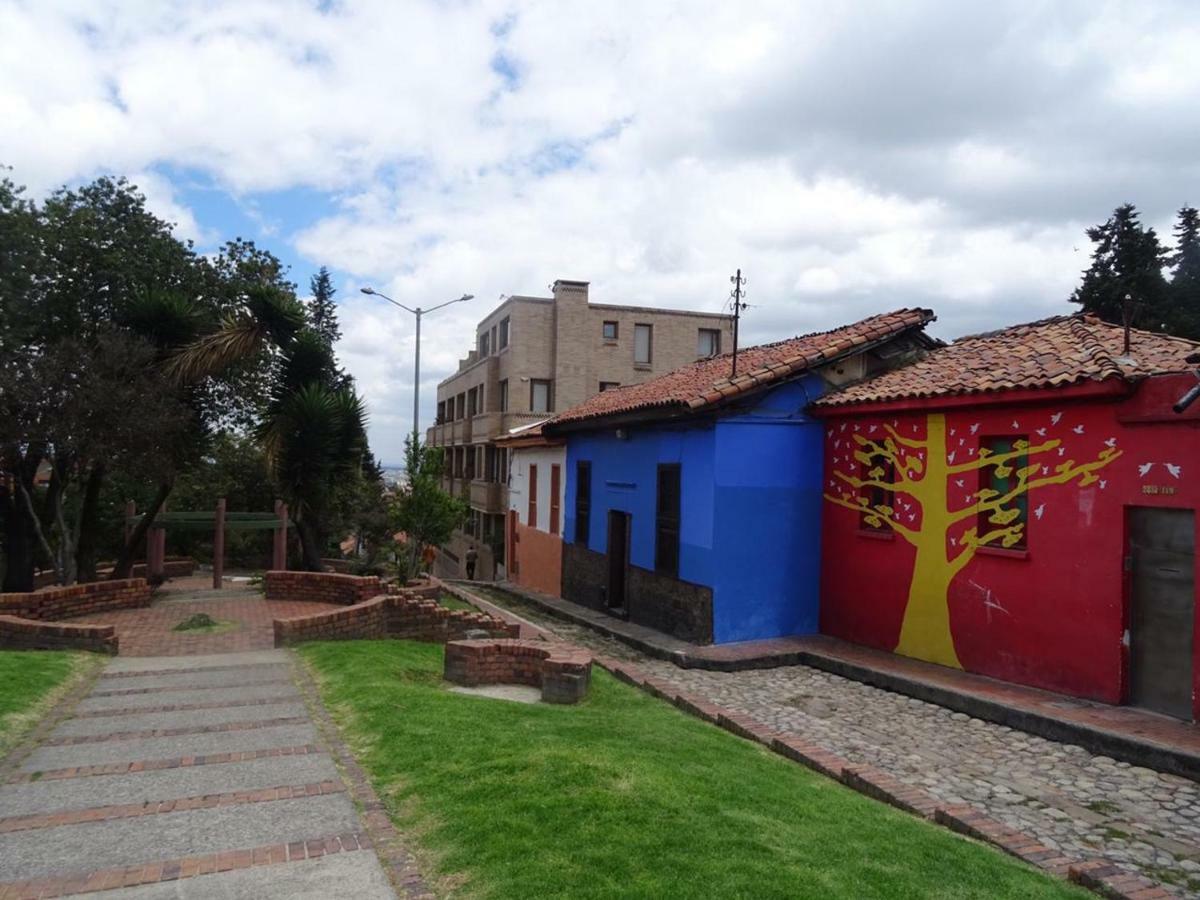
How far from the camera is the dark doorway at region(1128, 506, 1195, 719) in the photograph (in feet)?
26.0

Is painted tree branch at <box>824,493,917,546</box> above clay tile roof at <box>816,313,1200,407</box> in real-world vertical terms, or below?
below

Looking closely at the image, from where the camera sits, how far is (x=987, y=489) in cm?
997

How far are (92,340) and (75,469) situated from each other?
2761 mm

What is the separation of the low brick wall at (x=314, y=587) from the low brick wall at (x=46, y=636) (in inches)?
167

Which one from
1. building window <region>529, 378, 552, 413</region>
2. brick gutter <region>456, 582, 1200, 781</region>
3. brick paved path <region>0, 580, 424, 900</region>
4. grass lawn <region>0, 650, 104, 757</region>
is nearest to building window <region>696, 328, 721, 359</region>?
building window <region>529, 378, 552, 413</region>

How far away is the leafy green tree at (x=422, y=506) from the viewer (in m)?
18.2

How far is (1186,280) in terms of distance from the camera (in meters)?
27.8

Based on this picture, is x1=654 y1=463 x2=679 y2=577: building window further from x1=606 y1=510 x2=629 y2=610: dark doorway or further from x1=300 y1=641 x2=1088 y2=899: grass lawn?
x1=300 y1=641 x2=1088 y2=899: grass lawn

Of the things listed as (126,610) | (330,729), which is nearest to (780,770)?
(330,729)

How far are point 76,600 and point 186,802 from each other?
8952mm

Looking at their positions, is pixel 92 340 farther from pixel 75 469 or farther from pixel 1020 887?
pixel 1020 887

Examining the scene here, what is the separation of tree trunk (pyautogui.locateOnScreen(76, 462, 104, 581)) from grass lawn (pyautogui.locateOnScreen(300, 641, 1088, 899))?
1127 centimetres

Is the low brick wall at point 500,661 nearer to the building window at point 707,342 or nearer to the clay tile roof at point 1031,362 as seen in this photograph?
the clay tile roof at point 1031,362

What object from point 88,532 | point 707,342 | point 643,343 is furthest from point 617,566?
point 707,342
